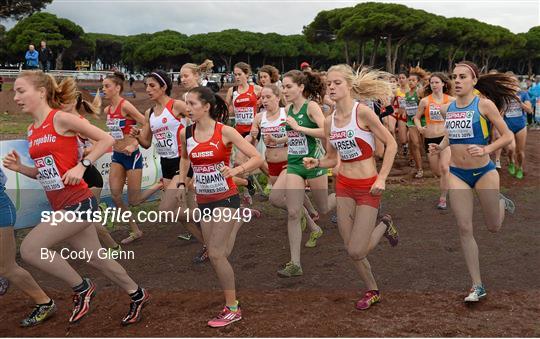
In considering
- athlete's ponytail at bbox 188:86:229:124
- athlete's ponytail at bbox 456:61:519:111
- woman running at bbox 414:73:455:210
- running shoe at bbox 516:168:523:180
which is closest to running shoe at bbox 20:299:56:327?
athlete's ponytail at bbox 188:86:229:124

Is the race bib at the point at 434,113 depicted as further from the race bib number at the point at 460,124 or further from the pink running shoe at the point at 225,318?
the pink running shoe at the point at 225,318

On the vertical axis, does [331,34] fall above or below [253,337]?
above

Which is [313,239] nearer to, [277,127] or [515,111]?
[277,127]

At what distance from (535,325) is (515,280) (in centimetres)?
117

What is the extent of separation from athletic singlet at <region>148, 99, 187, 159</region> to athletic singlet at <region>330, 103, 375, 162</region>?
8.28 feet

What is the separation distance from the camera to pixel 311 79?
6168mm

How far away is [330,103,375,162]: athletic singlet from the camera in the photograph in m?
4.57

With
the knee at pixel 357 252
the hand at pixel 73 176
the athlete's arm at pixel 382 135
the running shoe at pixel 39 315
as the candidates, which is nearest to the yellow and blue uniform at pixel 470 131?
the athlete's arm at pixel 382 135

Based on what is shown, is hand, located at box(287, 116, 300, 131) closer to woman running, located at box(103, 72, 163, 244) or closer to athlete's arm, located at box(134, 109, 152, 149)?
athlete's arm, located at box(134, 109, 152, 149)

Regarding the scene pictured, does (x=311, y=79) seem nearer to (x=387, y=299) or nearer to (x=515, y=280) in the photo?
(x=387, y=299)

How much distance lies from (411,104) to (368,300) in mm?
7619

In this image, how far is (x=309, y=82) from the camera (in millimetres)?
6125

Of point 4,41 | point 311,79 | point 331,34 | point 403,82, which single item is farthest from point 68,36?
point 311,79

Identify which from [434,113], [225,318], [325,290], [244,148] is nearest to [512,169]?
[434,113]
